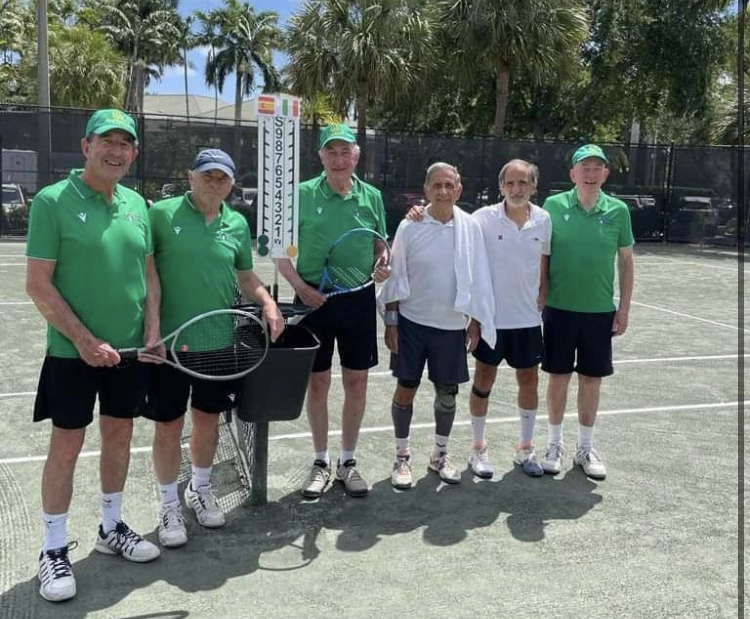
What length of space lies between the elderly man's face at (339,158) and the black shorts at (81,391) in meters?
1.49

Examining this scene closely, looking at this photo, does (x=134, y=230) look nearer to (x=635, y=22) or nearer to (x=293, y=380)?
(x=293, y=380)

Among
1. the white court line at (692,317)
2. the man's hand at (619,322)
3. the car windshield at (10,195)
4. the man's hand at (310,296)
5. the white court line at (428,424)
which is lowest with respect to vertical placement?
the white court line at (428,424)

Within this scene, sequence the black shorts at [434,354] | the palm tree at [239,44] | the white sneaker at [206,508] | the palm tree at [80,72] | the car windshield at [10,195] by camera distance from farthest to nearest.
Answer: the palm tree at [239,44], the palm tree at [80,72], the car windshield at [10,195], the black shorts at [434,354], the white sneaker at [206,508]

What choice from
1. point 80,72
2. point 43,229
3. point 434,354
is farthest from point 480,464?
point 80,72

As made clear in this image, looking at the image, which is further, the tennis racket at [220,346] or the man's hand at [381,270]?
the man's hand at [381,270]

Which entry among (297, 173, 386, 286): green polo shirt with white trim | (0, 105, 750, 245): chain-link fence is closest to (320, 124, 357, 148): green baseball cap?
Answer: (297, 173, 386, 286): green polo shirt with white trim

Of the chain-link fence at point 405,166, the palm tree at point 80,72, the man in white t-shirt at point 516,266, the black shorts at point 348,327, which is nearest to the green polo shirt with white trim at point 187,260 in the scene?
the black shorts at point 348,327

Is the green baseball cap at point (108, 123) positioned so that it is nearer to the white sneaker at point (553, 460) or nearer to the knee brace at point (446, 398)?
the knee brace at point (446, 398)

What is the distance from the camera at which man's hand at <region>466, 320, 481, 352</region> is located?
4453mm

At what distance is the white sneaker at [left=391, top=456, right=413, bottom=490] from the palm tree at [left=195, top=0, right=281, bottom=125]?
2148 inches

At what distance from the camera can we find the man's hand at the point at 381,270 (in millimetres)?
4180

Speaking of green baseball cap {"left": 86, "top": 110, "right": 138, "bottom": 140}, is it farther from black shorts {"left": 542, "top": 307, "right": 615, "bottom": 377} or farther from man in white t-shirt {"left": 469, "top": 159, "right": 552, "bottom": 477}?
black shorts {"left": 542, "top": 307, "right": 615, "bottom": 377}

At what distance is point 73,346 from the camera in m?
3.13

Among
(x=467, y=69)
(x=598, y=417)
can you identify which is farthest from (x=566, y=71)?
(x=598, y=417)
